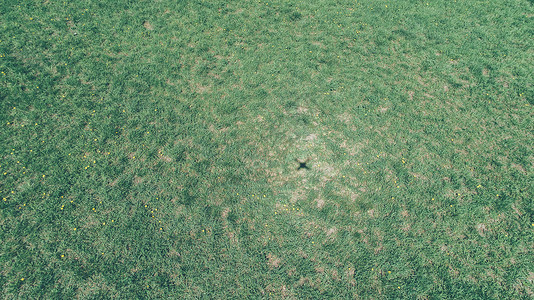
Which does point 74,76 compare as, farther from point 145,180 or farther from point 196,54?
point 145,180

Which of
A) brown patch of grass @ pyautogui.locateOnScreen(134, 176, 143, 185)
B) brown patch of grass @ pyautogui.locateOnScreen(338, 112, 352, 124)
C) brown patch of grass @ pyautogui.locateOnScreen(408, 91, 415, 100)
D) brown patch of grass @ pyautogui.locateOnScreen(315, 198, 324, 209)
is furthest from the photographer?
brown patch of grass @ pyautogui.locateOnScreen(408, 91, 415, 100)

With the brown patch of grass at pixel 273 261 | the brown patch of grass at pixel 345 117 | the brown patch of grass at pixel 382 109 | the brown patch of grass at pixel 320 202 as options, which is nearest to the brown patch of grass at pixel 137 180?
the brown patch of grass at pixel 273 261

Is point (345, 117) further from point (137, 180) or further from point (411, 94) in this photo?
point (137, 180)

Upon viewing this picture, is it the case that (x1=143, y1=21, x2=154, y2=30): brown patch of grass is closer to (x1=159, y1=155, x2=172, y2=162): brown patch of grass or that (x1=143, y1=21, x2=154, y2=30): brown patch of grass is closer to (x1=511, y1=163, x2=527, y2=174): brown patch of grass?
(x1=159, y1=155, x2=172, y2=162): brown patch of grass

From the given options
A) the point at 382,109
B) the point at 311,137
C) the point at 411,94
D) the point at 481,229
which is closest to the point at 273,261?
the point at 311,137

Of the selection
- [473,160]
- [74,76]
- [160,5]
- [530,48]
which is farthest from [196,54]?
[530,48]

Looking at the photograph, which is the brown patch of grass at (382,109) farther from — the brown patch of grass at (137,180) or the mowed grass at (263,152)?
the brown patch of grass at (137,180)

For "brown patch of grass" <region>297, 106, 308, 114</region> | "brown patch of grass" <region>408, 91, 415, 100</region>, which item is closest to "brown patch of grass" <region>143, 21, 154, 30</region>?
"brown patch of grass" <region>297, 106, 308, 114</region>

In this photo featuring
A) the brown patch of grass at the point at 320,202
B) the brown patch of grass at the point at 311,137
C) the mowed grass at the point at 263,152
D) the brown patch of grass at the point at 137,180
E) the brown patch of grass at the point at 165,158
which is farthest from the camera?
the brown patch of grass at the point at 311,137

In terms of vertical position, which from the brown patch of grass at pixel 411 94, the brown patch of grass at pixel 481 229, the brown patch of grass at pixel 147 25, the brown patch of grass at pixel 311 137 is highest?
the brown patch of grass at pixel 147 25
